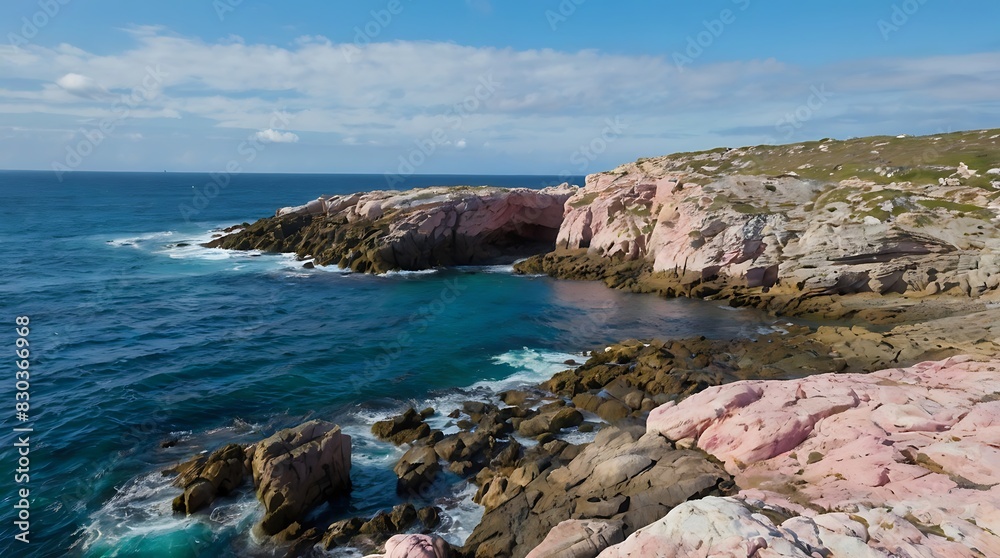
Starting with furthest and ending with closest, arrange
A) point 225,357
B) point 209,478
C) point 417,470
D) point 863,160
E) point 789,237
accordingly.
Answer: point 863,160 < point 789,237 < point 225,357 < point 417,470 < point 209,478

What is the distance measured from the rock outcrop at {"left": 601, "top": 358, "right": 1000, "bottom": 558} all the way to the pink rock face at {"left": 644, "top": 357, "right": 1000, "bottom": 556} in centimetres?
3

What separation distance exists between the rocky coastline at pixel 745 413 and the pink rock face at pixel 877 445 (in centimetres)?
7

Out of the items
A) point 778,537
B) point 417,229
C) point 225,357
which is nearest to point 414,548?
point 778,537

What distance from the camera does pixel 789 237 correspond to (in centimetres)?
4391

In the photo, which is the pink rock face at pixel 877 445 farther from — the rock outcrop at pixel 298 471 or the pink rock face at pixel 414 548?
the rock outcrop at pixel 298 471

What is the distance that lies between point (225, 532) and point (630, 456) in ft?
42.0

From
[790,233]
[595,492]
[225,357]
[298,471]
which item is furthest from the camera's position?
[790,233]

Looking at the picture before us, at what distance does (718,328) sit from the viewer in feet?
121

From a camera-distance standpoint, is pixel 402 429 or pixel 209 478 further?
pixel 402 429

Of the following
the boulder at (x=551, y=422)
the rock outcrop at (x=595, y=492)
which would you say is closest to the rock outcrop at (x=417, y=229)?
the boulder at (x=551, y=422)

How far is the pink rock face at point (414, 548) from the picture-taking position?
532 inches

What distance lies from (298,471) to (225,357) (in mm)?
16944

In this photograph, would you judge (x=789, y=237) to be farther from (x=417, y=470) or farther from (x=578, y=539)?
(x=578, y=539)

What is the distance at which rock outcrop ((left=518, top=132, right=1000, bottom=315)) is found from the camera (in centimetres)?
3872
